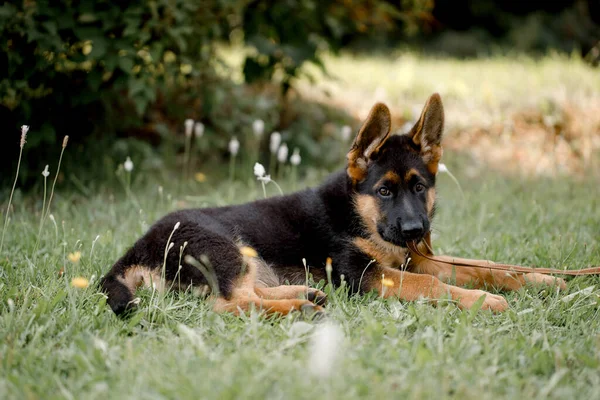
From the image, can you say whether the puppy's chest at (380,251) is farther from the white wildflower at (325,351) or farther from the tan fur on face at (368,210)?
the white wildflower at (325,351)

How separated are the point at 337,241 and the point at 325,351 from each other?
218 centimetres

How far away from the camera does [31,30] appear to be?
5805 mm

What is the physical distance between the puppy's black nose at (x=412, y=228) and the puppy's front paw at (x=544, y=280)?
86 cm

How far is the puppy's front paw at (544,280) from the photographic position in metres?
4.09

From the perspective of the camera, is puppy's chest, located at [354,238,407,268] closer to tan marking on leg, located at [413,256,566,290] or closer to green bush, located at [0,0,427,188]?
tan marking on leg, located at [413,256,566,290]

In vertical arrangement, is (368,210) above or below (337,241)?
above

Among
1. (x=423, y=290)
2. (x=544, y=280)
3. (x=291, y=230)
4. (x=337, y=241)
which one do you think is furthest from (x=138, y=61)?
(x=544, y=280)

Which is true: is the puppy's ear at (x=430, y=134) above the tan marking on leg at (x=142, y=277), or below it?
above

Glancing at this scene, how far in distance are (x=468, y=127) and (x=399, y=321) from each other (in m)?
7.22

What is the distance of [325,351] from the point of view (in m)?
2.20

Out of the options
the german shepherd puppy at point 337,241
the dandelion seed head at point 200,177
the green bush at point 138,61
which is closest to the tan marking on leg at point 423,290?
the german shepherd puppy at point 337,241

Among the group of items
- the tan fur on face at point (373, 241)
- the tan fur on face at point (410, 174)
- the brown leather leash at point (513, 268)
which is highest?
the tan fur on face at point (410, 174)

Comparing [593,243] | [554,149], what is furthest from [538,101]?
[593,243]

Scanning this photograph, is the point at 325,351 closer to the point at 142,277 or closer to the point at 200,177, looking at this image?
the point at 142,277
